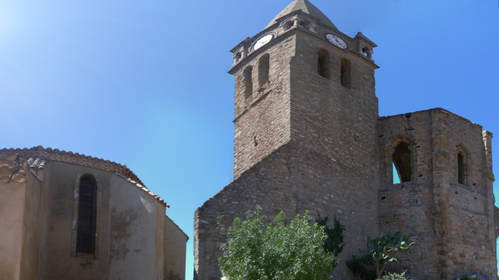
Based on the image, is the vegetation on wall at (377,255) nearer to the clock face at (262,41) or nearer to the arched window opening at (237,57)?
the clock face at (262,41)

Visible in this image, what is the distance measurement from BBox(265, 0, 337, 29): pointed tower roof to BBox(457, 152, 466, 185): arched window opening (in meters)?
7.82

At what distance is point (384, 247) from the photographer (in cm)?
1975

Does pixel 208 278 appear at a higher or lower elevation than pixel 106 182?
lower

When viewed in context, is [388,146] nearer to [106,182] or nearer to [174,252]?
[174,252]

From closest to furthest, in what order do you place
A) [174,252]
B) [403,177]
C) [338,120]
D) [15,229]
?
[15,229], [174,252], [338,120], [403,177]

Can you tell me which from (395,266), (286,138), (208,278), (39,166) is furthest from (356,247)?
(39,166)

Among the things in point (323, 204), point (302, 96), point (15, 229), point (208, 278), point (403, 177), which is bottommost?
point (208, 278)

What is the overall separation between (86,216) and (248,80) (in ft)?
35.6

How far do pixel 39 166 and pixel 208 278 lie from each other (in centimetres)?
571

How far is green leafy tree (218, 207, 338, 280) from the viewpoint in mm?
14219

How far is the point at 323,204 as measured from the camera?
67.8ft

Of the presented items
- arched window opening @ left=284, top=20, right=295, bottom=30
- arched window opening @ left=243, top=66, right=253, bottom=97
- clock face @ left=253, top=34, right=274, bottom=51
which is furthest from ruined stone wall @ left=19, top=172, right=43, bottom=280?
arched window opening @ left=284, top=20, right=295, bottom=30

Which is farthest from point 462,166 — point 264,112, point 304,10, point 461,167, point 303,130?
point 304,10

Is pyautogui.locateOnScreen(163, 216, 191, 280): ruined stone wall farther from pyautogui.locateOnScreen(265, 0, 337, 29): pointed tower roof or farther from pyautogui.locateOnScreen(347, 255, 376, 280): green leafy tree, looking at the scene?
pyautogui.locateOnScreen(265, 0, 337, 29): pointed tower roof
